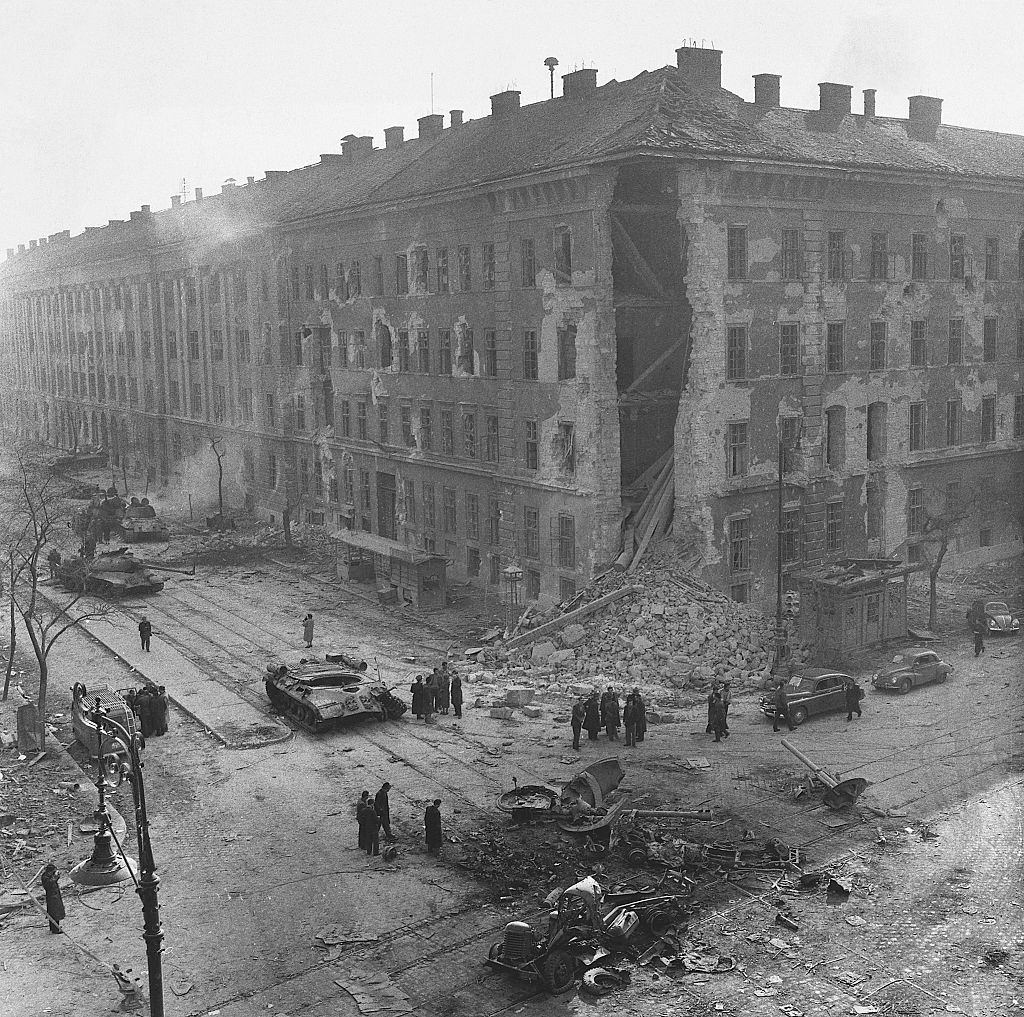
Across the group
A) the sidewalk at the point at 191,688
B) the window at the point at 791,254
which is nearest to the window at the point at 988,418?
the window at the point at 791,254

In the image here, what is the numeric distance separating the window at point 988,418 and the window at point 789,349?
38.8 ft

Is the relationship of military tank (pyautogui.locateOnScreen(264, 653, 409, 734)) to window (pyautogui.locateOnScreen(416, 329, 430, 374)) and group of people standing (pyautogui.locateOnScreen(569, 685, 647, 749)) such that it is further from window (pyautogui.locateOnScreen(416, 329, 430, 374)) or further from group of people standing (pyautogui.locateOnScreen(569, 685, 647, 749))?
window (pyautogui.locateOnScreen(416, 329, 430, 374))

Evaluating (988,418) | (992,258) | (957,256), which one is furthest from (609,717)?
(992,258)

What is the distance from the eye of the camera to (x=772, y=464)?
38.5 metres

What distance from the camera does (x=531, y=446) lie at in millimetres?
39938

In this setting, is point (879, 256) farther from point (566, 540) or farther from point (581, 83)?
point (566, 540)

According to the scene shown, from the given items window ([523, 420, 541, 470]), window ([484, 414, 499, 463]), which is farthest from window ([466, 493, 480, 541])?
window ([523, 420, 541, 470])

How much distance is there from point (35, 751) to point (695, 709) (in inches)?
626

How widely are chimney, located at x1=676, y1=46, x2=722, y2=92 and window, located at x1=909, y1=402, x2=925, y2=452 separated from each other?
13.8 metres

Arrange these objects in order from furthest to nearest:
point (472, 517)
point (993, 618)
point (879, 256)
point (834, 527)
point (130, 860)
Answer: point (472, 517)
point (879, 256)
point (834, 527)
point (993, 618)
point (130, 860)

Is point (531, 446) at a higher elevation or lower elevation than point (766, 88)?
lower

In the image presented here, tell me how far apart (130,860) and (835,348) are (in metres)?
28.3

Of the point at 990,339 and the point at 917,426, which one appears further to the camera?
the point at 990,339

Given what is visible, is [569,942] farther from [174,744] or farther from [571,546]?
[571,546]
